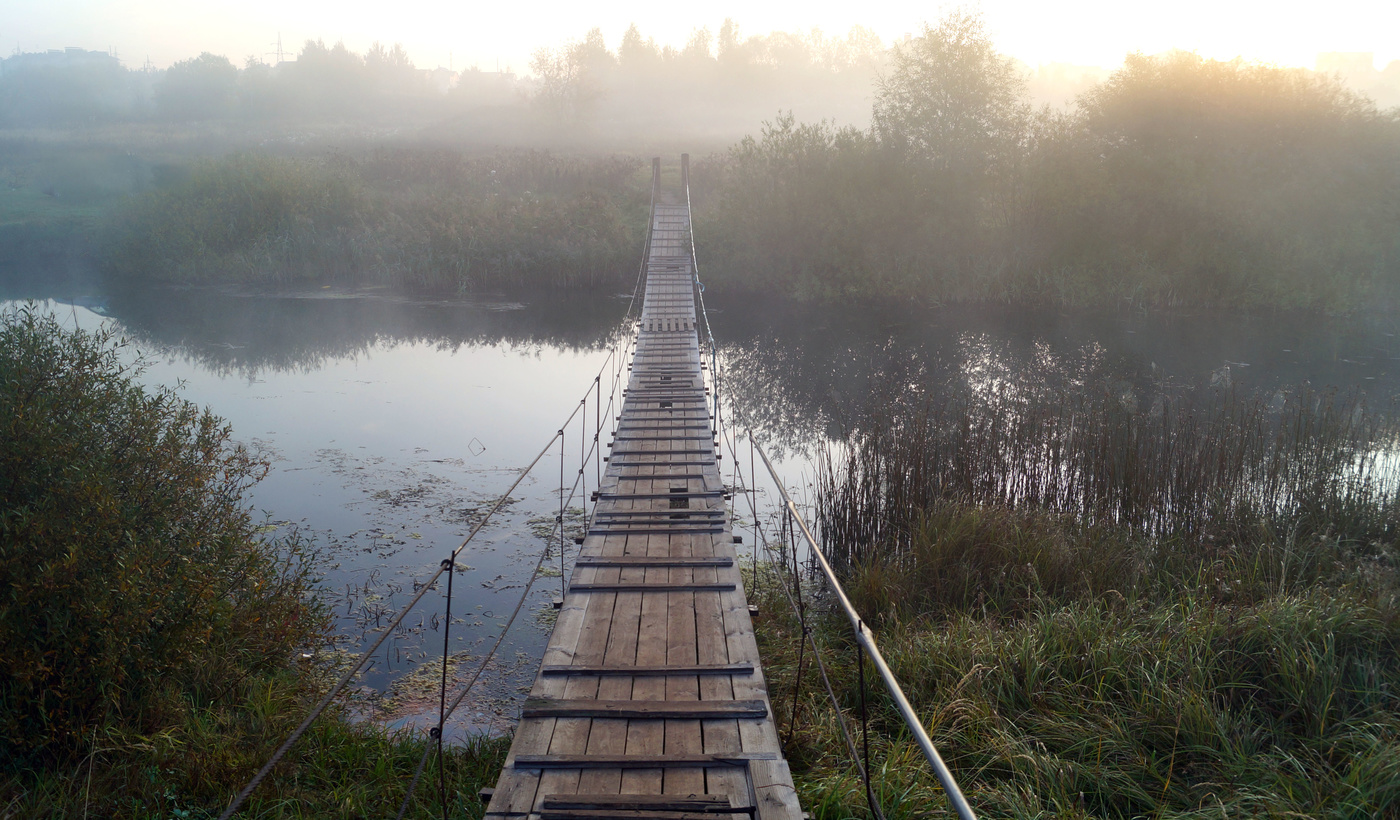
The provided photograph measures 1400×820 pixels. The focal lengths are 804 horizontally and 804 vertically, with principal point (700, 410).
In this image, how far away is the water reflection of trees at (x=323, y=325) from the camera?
10.8 m

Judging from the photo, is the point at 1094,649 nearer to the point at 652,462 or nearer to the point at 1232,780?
the point at 1232,780

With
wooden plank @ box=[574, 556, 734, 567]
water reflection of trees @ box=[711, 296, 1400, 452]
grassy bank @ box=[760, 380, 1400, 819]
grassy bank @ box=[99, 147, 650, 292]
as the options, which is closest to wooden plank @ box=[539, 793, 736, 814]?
grassy bank @ box=[760, 380, 1400, 819]

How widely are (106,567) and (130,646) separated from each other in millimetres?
297

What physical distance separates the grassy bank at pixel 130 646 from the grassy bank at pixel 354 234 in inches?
476

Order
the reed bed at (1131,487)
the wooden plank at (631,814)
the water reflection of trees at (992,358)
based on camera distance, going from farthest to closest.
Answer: the water reflection of trees at (992,358)
the reed bed at (1131,487)
the wooden plank at (631,814)

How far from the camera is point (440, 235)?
16000mm

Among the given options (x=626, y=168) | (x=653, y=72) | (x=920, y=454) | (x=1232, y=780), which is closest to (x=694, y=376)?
(x=920, y=454)

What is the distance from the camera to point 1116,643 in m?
2.91

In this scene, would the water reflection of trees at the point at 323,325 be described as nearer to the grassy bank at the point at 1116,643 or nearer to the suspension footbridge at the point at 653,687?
the suspension footbridge at the point at 653,687

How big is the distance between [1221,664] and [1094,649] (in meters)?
0.41

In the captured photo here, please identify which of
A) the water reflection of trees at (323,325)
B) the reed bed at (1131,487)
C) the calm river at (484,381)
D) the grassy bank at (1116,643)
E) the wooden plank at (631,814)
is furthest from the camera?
the water reflection of trees at (323,325)

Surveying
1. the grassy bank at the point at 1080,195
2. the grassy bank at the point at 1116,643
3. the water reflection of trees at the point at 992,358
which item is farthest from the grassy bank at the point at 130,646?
the grassy bank at the point at 1080,195

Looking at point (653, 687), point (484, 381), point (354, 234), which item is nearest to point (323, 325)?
point (484, 381)

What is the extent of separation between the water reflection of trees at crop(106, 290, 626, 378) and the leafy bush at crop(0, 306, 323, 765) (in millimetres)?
6964
